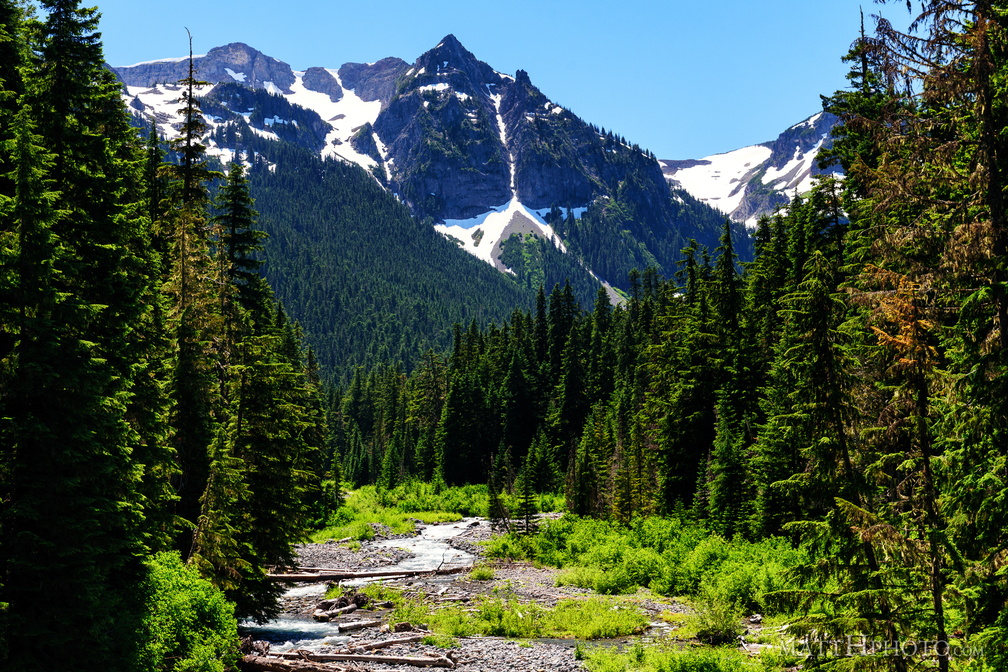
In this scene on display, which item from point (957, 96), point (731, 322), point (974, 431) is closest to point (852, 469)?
point (974, 431)

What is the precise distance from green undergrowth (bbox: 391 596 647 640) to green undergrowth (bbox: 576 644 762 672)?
251 centimetres

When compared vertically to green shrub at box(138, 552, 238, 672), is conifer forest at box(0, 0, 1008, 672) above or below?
above

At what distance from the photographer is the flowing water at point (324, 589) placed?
22.3 metres

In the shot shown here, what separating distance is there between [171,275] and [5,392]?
13.9 metres

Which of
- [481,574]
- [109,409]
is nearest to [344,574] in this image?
[481,574]

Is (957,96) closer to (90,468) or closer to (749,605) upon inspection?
(90,468)

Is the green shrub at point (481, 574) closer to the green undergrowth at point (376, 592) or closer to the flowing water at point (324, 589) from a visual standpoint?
the flowing water at point (324, 589)

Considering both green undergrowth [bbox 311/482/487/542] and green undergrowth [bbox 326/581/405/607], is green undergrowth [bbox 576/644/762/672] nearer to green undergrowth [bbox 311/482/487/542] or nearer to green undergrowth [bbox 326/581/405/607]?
green undergrowth [bbox 326/581/405/607]

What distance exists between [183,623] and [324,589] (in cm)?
1778

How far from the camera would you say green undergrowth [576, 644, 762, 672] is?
16172 millimetres

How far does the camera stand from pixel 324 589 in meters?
32.8

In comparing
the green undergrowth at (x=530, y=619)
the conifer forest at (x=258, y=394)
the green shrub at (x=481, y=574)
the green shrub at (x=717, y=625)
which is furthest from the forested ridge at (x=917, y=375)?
the green shrub at (x=481, y=574)

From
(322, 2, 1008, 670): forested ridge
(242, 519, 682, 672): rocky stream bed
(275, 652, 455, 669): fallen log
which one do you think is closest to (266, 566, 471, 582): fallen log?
(242, 519, 682, 672): rocky stream bed

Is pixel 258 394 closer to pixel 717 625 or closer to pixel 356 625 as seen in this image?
pixel 356 625
